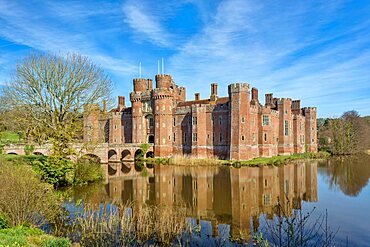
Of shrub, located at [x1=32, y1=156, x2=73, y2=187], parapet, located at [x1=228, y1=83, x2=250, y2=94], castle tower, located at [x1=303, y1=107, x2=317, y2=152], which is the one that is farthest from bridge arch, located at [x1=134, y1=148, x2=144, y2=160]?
castle tower, located at [x1=303, y1=107, x2=317, y2=152]

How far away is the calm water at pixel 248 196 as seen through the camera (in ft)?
38.2

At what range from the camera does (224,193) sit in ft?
57.6

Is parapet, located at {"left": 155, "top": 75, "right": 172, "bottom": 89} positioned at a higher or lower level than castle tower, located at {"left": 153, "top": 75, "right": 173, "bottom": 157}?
higher

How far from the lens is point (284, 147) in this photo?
138 ft

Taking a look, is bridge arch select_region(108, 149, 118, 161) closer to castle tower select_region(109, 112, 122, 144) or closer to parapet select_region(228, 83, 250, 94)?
castle tower select_region(109, 112, 122, 144)

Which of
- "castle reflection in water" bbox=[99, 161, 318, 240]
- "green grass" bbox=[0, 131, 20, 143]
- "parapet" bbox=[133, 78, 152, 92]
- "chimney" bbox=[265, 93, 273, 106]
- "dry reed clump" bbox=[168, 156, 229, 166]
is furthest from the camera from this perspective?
"chimney" bbox=[265, 93, 273, 106]

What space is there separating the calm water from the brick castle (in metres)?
10.1

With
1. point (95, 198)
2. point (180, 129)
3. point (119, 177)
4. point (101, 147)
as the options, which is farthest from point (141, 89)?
point (95, 198)

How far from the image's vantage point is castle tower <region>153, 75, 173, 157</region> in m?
40.2

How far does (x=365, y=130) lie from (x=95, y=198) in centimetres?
5597

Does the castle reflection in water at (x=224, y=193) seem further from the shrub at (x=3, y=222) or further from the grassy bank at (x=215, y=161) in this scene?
the shrub at (x=3, y=222)

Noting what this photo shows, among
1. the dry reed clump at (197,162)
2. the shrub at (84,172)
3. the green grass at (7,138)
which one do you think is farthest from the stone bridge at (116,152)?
the shrub at (84,172)

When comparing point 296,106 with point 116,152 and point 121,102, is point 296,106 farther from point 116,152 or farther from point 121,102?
point 116,152

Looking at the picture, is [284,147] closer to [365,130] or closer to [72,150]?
[365,130]
